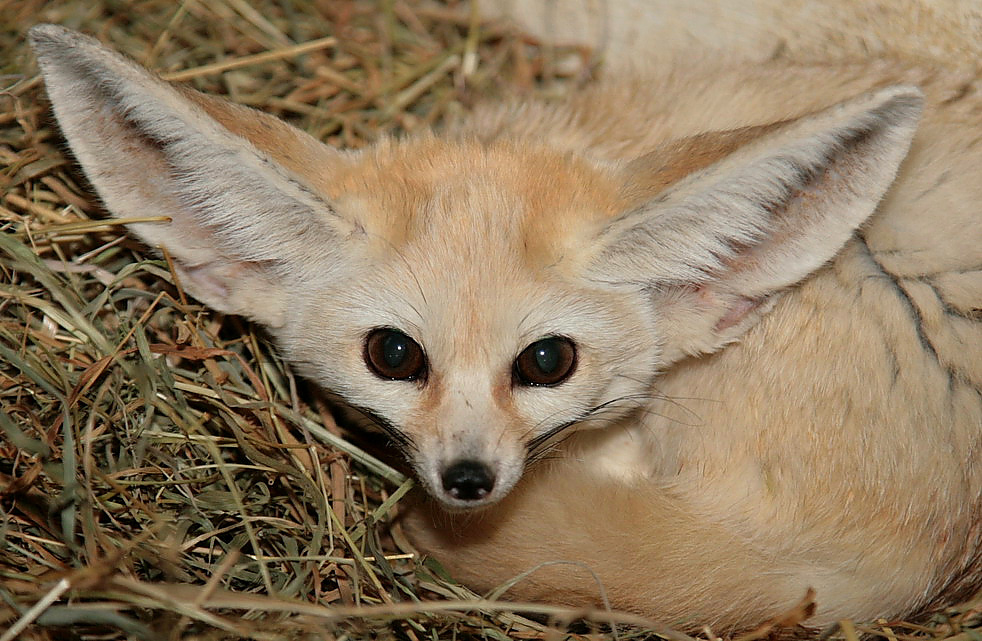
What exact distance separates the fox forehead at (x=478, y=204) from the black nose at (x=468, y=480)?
499 mm

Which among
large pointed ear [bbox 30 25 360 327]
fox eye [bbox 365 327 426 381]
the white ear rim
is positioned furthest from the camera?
fox eye [bbox 365 327 426 381]

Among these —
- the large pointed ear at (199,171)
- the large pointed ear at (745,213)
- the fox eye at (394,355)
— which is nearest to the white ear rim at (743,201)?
the large pointed ear at (745,213)

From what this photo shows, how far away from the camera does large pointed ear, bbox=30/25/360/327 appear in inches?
86.0

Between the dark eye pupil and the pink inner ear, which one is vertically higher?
the pink inner ear

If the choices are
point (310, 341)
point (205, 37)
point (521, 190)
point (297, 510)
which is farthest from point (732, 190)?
point (205, 37)

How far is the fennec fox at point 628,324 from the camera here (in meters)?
2.26

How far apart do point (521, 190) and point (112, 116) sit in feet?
3.47

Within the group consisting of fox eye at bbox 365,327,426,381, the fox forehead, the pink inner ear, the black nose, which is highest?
the fox forehead

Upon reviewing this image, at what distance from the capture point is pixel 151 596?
2.08 metres

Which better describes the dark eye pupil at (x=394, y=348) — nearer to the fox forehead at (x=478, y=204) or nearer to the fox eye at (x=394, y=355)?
the fox eye at (x=394, y=355)

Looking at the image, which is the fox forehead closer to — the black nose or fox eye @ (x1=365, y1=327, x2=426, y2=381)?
fox eye @ (x1=365, y1=327, x2=426, y2=381)

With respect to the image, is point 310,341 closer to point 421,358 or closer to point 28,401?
point 421,358

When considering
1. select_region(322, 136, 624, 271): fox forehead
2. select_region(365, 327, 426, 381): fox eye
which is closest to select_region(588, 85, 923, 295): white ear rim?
select_region(322, 136, 624, 271): fox forehead

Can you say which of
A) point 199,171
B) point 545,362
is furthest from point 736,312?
point 199,171
